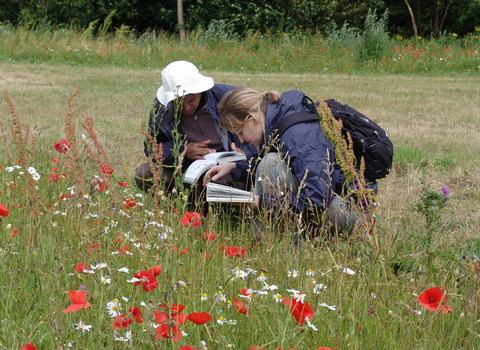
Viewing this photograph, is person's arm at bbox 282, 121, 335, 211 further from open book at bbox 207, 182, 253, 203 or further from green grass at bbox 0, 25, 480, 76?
green grass at bbox 0, 25, 480, 76

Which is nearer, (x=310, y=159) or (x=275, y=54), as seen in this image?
(x=310, y=159)

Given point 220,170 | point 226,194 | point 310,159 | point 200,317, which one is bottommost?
point 220,170

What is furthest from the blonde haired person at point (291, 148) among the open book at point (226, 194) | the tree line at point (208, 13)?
Answer: the tree line at point (208, 13)

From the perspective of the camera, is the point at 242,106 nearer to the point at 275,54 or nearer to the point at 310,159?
the point at 310,159

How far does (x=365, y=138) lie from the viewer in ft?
10.8

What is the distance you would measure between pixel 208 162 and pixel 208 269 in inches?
55.7

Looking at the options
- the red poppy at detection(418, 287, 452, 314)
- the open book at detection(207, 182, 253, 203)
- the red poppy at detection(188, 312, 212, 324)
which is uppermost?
the red poppy at detection(188, 312, 212, 324)

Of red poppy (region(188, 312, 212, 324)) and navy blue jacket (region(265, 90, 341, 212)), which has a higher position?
red poppy (region(188, 312, 212, 324))

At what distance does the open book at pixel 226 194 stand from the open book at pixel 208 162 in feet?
1.33

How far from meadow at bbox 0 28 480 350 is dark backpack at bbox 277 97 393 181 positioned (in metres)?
0.26

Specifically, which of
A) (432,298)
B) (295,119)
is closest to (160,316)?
(432,298)

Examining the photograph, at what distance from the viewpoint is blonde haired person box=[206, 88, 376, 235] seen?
10.4 feet

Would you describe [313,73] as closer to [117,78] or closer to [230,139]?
[117,78]

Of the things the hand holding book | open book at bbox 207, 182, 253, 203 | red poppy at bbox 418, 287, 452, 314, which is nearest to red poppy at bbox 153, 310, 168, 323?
red poppy at bbox 418, 287, 452, 314
